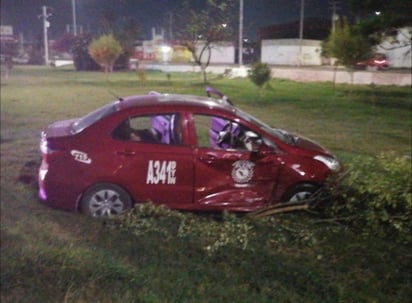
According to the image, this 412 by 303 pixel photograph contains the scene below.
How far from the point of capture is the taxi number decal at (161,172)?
19.3ft

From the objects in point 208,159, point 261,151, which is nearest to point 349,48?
point 261,151

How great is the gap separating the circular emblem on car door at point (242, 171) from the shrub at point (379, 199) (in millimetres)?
975

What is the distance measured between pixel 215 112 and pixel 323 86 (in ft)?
47.1

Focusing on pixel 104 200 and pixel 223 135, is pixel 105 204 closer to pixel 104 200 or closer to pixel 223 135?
pixel 104 200

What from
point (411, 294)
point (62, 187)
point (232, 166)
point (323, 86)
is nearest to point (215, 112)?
point (232, 166)

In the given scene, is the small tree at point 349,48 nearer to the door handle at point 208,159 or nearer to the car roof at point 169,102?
the car roof at point 169,102

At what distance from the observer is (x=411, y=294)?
415 centimetres

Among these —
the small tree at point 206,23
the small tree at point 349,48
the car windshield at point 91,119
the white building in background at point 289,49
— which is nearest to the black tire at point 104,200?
the car windshield at point 91,119

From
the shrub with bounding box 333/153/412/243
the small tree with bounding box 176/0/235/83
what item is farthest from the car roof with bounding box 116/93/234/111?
the shrub with bounding box 333/153/412/243

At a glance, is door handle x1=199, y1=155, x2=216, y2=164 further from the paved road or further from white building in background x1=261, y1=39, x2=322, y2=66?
the paved road

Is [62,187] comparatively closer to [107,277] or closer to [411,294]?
[107,277]

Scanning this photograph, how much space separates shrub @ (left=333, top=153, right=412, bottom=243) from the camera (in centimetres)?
530

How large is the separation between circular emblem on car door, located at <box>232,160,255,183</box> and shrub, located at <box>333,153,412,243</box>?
98cm

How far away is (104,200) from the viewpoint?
592cm
